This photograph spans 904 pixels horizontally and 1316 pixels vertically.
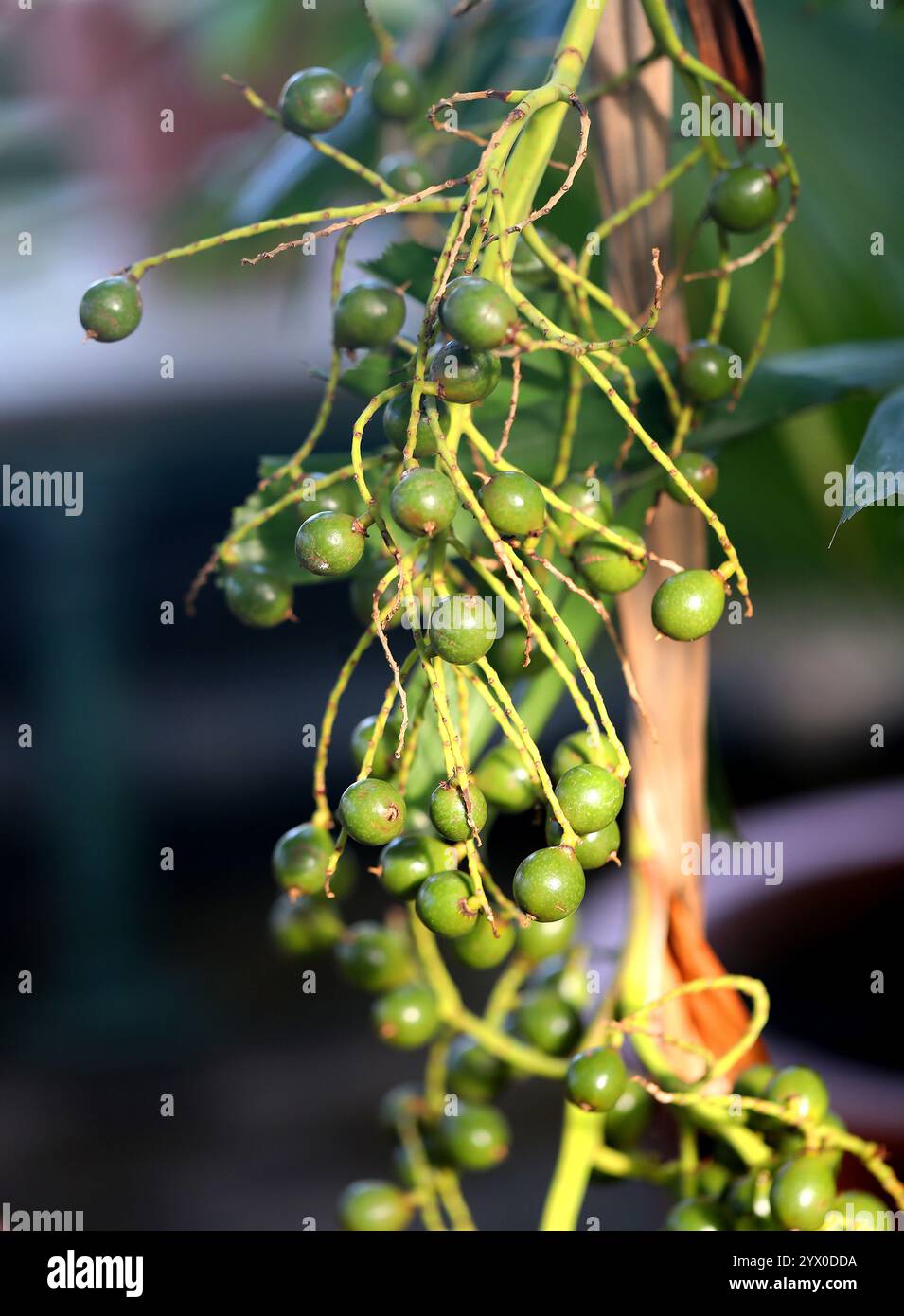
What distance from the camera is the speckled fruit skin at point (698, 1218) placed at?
362 mm

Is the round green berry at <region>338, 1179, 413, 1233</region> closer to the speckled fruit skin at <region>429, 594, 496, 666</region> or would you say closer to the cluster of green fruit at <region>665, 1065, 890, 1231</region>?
the cluster of green fruit at <region>665, 1065, 890, 1231</region>

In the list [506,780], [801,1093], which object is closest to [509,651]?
[506,780]

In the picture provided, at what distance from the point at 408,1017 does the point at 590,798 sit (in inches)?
8.1

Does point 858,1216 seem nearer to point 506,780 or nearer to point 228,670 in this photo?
point 506,780

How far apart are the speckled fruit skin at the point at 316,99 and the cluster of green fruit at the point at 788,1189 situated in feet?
0.94

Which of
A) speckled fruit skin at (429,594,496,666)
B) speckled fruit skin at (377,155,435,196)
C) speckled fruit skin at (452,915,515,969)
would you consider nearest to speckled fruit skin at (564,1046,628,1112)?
speckled fruit skin at (452,915,515,969)

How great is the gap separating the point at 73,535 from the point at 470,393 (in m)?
1.14

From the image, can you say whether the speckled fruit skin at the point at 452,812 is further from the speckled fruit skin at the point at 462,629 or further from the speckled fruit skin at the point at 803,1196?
the speckled fruit skin at the point at 803,1196

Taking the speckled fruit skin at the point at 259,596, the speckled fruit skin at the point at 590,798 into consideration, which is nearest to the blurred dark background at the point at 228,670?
the speckled fruit skin at the point at 259,596

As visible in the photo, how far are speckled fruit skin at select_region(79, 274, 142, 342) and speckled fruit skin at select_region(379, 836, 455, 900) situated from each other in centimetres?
14

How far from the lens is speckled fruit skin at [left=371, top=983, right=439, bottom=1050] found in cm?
43

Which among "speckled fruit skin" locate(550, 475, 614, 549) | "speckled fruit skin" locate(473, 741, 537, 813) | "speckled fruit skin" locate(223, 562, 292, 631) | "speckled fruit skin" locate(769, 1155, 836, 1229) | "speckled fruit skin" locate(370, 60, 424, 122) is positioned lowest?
"speckled fruit skin" locate(769, 1155, 836, 1229)

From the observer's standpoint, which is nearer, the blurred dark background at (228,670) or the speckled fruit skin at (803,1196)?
the speckled fruit skin at (803,1196)

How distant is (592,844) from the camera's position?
0.26 meters
